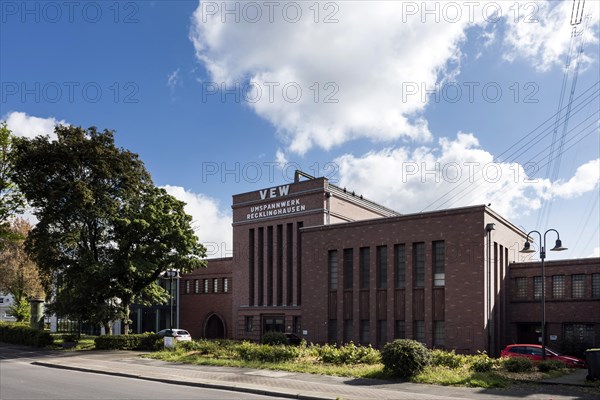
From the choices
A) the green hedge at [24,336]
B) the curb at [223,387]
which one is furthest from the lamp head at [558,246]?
the green hedge at [24,336]

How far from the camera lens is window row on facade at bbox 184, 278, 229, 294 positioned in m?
56.5

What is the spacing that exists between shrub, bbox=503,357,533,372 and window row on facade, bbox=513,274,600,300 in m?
16.9

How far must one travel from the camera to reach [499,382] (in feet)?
63.0

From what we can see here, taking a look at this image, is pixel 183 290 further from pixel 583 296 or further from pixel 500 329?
pixel 583 296

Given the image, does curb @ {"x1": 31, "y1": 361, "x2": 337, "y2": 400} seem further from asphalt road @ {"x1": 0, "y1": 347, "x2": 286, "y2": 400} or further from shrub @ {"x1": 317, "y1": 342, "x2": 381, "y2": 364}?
shrub @ {"x1": 317, "y1": 342, "x2": 381, "y2": 364}

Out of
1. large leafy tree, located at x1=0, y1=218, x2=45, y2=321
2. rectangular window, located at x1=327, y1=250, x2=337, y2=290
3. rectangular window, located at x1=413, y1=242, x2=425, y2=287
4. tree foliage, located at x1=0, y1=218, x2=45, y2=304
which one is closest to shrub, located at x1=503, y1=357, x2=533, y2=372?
rectangular window, located at x1=413, y1=242, x2=425, y2=287

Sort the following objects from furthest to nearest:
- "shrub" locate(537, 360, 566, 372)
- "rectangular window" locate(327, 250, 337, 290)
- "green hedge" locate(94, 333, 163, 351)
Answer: "rectangular window" locate(327, 250, 337, 290) → "green hedge" locate(94, 333, 163, 351) → "shrub" locate(537, 360, 566, 372)

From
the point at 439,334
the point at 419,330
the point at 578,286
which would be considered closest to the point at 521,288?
the point at 578,286

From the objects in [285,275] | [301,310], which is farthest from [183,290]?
[301,310]

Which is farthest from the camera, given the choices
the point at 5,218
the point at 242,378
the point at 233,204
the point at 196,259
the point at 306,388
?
the point at 233,204

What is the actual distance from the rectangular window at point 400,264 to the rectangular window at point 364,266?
2161 millimetres

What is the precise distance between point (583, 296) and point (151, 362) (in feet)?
91.2

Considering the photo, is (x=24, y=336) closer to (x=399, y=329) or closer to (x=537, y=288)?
(x=399, y=329)

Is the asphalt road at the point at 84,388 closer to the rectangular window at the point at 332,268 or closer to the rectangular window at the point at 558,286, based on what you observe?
the rectangular window at the point at 332,268
